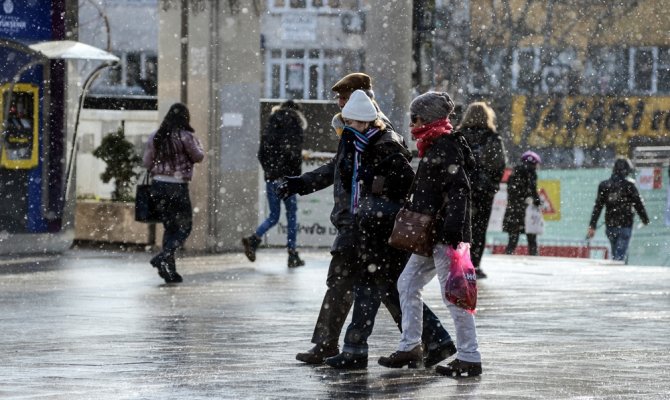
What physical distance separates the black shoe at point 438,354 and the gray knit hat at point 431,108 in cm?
120

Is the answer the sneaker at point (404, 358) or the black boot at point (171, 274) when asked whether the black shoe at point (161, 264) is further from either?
the sneaker at point (404, 358)

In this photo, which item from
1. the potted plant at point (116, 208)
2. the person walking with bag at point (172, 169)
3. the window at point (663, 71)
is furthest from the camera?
the window at point (663, 71)

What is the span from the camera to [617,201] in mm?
21922

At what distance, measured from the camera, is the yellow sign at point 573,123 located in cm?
4825

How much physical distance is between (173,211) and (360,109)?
6.25 metres

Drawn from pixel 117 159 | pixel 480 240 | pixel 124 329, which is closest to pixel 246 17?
pixel 117 159

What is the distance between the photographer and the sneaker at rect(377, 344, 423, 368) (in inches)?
336

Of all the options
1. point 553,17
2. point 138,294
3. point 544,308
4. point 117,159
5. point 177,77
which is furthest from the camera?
point 553,17

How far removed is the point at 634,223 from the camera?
2228cm

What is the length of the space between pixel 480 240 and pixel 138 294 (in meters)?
3.47

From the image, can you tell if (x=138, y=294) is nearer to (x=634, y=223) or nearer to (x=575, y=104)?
(x=634, y=223)

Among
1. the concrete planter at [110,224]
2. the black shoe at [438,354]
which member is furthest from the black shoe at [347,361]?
the concrete planter at [110,224]

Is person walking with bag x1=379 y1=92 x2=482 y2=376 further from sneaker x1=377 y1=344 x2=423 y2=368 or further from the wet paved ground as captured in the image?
the wet paved ground

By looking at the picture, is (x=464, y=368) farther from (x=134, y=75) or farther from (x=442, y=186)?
(x=134, y=75)
